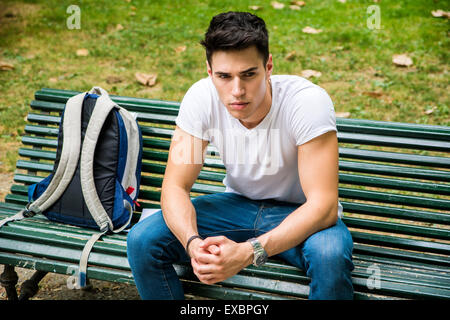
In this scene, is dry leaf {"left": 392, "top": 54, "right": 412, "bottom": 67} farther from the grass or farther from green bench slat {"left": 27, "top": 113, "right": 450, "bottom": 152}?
green bench slat {"left": 27, "top": 113, "right": 450, "bottom": 152}

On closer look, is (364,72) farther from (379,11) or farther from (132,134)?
(132,134)

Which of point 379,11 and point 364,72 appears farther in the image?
point 379,11

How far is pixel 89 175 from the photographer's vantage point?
110 inches

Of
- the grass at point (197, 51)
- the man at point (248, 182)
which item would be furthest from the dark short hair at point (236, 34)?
the grass at point (197, 51)

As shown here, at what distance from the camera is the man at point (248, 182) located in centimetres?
220

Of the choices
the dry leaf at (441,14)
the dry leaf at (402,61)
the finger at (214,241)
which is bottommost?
the finger at (214,241)

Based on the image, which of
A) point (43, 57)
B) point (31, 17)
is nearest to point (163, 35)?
point (43, 57)

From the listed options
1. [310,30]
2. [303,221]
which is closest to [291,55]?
[310,30]

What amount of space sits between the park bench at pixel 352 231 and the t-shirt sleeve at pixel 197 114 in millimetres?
539

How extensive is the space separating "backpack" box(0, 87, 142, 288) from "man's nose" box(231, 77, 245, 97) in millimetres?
839

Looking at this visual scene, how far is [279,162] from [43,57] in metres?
4.49

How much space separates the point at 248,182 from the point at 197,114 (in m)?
0.44

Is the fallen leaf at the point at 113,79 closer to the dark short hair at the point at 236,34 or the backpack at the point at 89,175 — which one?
the backpack at the point at 89,175

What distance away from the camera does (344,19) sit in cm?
609
